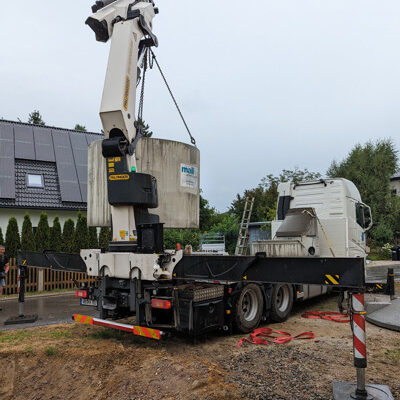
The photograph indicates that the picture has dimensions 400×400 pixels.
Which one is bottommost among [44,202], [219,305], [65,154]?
[219,305]

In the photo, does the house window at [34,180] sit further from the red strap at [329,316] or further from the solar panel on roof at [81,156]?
the red strap at [329,316]

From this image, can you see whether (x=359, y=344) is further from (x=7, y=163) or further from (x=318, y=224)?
(x=7, y=163)

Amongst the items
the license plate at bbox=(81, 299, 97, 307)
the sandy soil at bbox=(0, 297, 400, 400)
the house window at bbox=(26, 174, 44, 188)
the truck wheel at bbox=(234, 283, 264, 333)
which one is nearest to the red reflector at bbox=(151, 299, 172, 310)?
the sandy soil at bbox=(0, 297, 400, 400)

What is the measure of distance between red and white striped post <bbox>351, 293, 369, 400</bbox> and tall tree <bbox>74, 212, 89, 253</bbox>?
473 inches

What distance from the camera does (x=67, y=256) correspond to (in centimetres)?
677

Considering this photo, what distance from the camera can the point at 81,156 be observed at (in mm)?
19047

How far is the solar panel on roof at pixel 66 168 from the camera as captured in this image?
16.9 metres

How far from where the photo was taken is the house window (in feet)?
54.7

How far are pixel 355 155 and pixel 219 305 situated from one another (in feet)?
125

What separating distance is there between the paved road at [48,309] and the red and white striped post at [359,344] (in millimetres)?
6101

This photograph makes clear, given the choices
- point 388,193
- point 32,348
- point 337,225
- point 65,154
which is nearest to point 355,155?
point 388,193

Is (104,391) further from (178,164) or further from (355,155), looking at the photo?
(355,155)

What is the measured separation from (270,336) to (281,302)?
5.32 ft

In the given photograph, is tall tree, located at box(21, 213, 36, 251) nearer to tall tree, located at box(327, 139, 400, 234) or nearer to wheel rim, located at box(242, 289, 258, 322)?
wheel rim, located at box(242, 289, 258, 322)
